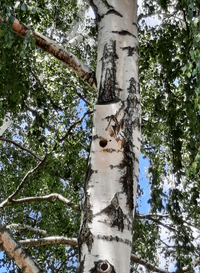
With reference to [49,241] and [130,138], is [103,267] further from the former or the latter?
[49,241]

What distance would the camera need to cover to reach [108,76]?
68.0 inches

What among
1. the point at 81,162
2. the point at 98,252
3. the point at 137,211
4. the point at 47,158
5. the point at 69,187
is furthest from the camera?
the point at 69,187

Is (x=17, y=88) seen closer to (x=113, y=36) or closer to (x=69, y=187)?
(x=113, y=36)

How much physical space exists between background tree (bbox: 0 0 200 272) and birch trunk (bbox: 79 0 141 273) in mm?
520

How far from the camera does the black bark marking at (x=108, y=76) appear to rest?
166 cm

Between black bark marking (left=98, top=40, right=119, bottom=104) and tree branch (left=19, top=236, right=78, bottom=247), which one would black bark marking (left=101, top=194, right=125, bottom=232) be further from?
tree branch (left=19, top=236, right=78, bottom=247)

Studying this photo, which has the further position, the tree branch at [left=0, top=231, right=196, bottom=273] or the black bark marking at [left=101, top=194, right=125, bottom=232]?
the tree branch at [left=0, top=231, right=196, bottom=273]

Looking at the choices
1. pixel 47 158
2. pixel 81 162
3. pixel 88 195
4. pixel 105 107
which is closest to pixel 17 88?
pixel 47 158

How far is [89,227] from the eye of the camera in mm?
1330

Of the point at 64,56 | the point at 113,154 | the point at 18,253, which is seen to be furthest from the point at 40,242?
the point at 113,154

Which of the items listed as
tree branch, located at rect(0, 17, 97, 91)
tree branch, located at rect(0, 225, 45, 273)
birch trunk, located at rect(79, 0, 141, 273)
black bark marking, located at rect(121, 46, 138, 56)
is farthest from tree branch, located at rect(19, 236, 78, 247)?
black bark marking, located at rect(121, 46, 138, 56)

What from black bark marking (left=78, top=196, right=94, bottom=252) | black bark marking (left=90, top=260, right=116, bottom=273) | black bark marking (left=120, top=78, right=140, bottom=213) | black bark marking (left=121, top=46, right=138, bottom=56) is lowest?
black bark marking (left=90, top=260, right=116, bottom=273)

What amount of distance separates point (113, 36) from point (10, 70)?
38.9 inches

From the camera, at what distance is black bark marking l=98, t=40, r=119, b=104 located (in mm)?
1655
